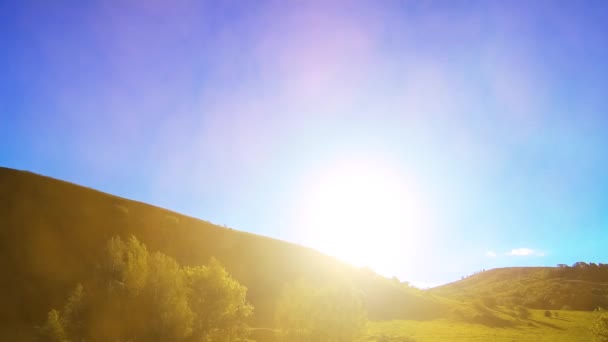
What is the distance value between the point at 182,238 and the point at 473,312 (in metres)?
55.5

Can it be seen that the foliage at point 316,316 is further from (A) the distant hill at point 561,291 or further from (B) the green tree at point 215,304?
(A) the distant hill at point 561,291

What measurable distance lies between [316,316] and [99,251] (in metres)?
32.0

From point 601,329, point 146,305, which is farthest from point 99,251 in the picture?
point 601,329

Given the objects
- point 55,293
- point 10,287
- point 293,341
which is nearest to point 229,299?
point 293,341

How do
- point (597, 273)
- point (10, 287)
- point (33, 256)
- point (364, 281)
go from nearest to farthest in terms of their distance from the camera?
point (10, 287)
point (33, 256)
point (364, 281)
point (597, 273)

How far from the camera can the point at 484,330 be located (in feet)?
198

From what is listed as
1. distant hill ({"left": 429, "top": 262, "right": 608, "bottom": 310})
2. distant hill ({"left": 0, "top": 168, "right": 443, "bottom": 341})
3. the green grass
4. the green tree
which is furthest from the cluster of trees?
distant hill ({"left": 429, "top": 262, "right": 608, "bottom": 310})

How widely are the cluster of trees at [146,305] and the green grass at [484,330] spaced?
82.8 feet

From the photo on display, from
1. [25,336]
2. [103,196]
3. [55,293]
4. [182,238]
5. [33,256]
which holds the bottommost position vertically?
[25,336]

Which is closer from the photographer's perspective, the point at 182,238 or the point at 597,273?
the point at 182,238

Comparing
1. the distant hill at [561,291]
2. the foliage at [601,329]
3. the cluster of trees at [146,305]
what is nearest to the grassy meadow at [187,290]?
the cluster of trees at [146,305]

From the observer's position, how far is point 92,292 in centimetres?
2984

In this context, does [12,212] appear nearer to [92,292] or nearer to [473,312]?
[92,292]

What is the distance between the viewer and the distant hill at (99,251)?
43562 millimetres
